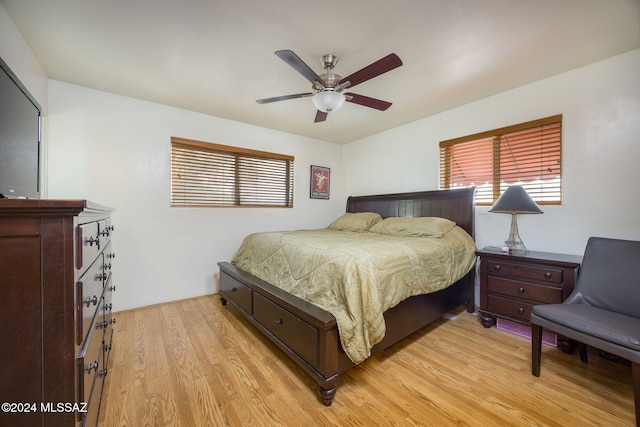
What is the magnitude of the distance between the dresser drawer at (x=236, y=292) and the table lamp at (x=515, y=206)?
8.25 feet

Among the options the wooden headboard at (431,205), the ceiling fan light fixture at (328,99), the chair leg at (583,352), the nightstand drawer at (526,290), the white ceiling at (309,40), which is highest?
the white ceiling at (309,40)

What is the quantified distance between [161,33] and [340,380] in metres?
2.78

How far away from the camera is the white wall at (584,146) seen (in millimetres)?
2102

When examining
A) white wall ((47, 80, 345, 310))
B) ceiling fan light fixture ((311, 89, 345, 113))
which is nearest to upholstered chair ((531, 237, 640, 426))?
ceiling fan light fixture ((311, 89, 345, 113))

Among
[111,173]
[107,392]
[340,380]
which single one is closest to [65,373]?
[107,392]

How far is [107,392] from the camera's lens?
1.60m

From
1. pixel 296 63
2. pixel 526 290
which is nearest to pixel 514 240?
pixel 526 290

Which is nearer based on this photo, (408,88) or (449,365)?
(449,365)

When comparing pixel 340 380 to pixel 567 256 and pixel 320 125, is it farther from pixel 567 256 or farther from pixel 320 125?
pixel 320 125

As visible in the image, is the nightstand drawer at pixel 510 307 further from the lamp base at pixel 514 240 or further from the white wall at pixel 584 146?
the white wall at pixel 584 146

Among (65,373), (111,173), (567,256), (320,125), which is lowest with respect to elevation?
(65,373)

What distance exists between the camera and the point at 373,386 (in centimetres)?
167

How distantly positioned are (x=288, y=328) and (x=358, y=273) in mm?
688

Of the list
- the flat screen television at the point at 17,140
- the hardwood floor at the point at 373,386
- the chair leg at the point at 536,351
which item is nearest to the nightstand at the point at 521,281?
the hardwood floor at the point at 373,386
